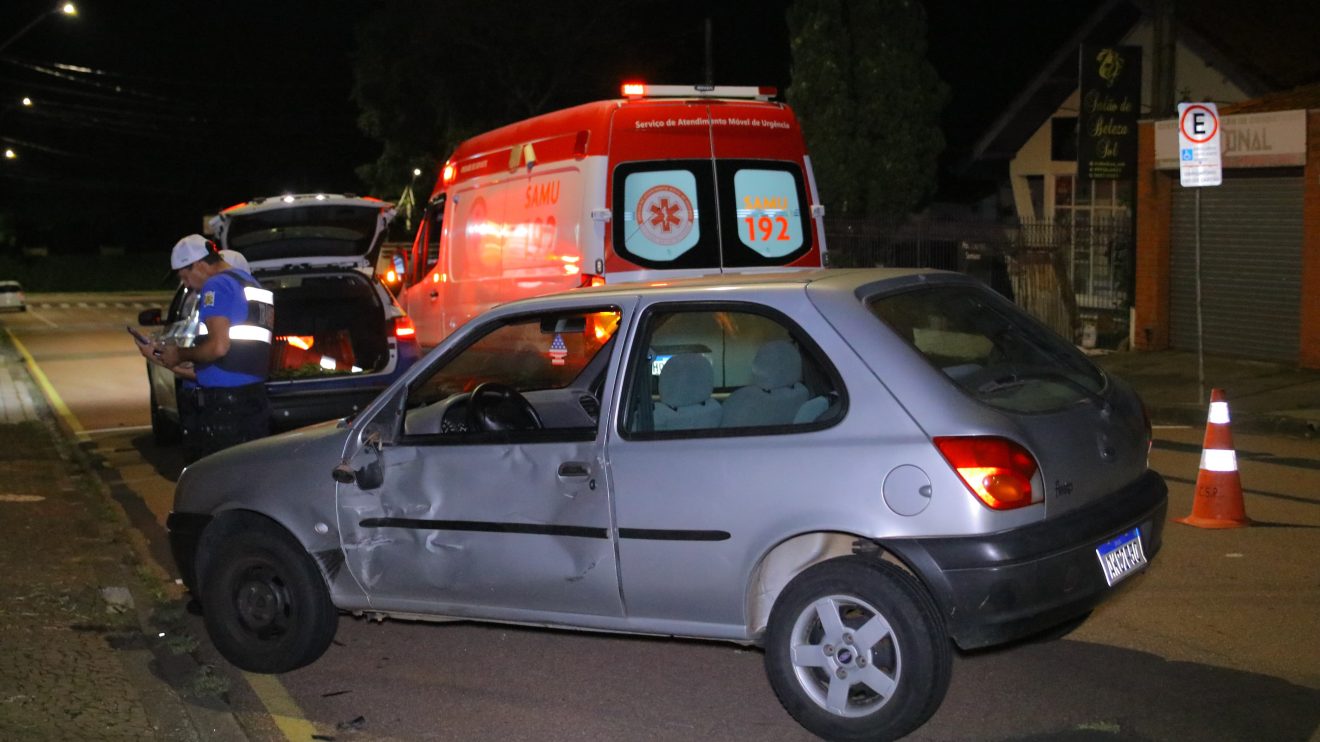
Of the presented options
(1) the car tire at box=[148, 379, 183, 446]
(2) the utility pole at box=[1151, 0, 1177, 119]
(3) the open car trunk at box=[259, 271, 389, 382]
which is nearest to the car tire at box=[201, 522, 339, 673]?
(3) the open car trunk at box=[259, 271, 389, 382]

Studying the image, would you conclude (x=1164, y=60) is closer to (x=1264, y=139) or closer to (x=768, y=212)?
(x=1264, y=139)

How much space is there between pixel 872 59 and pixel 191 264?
19523mm

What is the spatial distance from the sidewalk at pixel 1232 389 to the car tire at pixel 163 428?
29.4ft

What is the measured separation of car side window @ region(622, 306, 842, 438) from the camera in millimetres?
5090

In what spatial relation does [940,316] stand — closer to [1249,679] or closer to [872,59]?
[1249,679]

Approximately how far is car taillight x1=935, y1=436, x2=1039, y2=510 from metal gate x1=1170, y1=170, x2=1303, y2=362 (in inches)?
511

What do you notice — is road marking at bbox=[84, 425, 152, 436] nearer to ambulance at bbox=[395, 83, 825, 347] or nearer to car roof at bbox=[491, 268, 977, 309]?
ambulance at bbox=[395, 83, 825, 347]

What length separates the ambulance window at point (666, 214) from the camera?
10.5 meters

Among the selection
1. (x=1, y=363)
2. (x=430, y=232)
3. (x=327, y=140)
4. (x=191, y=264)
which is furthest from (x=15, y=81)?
(x=191, y=264)

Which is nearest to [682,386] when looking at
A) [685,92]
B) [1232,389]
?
[685,92]

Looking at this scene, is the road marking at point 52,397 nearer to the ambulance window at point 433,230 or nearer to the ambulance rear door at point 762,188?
the ambulance window at point 433,230

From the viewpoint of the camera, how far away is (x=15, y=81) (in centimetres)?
6397

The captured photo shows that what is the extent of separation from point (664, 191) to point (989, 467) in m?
6.25

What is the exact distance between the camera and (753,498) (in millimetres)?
4934
